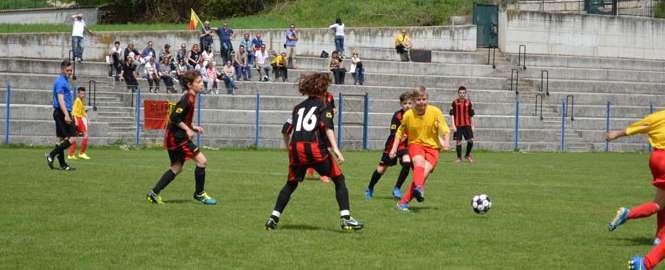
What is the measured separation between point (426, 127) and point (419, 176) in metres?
0.74

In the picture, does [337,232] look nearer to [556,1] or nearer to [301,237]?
[301,237]

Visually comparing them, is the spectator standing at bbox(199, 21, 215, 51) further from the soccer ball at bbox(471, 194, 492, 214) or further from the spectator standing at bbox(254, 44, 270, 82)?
the soccer ball at bbox(471, 194, 492, 214)

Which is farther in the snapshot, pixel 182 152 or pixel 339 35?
pixel 339 35

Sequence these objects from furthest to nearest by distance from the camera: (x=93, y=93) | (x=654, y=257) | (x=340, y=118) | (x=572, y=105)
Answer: (x=572, y=105)
(x=340, y=118)
(x=93, y=93)
(x=654, y=257)

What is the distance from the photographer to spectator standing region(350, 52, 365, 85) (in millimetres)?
37156

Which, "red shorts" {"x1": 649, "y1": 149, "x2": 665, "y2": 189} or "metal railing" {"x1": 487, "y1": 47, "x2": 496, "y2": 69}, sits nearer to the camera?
"red shorts" {"x1": 649, "y1": 149, "x2": 665, "y2": 189}

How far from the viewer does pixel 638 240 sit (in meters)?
11.4

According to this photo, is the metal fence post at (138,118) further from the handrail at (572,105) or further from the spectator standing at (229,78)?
the handrail at (572,105)

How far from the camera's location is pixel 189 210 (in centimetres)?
1330

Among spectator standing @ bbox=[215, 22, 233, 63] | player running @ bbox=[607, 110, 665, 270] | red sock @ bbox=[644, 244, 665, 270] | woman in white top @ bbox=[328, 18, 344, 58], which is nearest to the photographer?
red sock @ bbox=[644, 244, 665, 270]

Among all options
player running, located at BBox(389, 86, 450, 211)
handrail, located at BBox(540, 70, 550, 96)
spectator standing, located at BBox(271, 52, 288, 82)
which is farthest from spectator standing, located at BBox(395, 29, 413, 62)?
player running, located at BBox(389, 86, 450, 211)

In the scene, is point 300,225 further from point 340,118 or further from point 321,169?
point 340,118

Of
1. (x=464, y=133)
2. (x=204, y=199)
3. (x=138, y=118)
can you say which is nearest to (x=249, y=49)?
(x=138, y=118)

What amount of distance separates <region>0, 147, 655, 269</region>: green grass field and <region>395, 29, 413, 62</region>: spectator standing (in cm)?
1951
